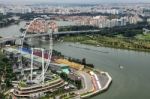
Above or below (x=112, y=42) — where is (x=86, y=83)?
above

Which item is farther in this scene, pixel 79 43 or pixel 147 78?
pixel 79 43

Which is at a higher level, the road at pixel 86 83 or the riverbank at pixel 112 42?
the road at pixel 86 83

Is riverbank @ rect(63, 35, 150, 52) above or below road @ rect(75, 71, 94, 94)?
below

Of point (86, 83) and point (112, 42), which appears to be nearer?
point (86, 83)

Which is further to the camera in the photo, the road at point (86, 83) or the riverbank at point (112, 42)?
the riverbank at point (112, 42)

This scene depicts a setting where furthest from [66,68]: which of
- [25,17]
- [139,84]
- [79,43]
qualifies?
[25,17]

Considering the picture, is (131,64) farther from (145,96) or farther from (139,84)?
(145,96)

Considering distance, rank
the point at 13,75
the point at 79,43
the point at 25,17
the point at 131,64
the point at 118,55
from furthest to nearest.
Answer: the point at 25,17 → the point at 79,43 → the point at 118,55 → the point at 131,64 → the point at 13,75

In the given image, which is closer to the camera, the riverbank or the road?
the road
